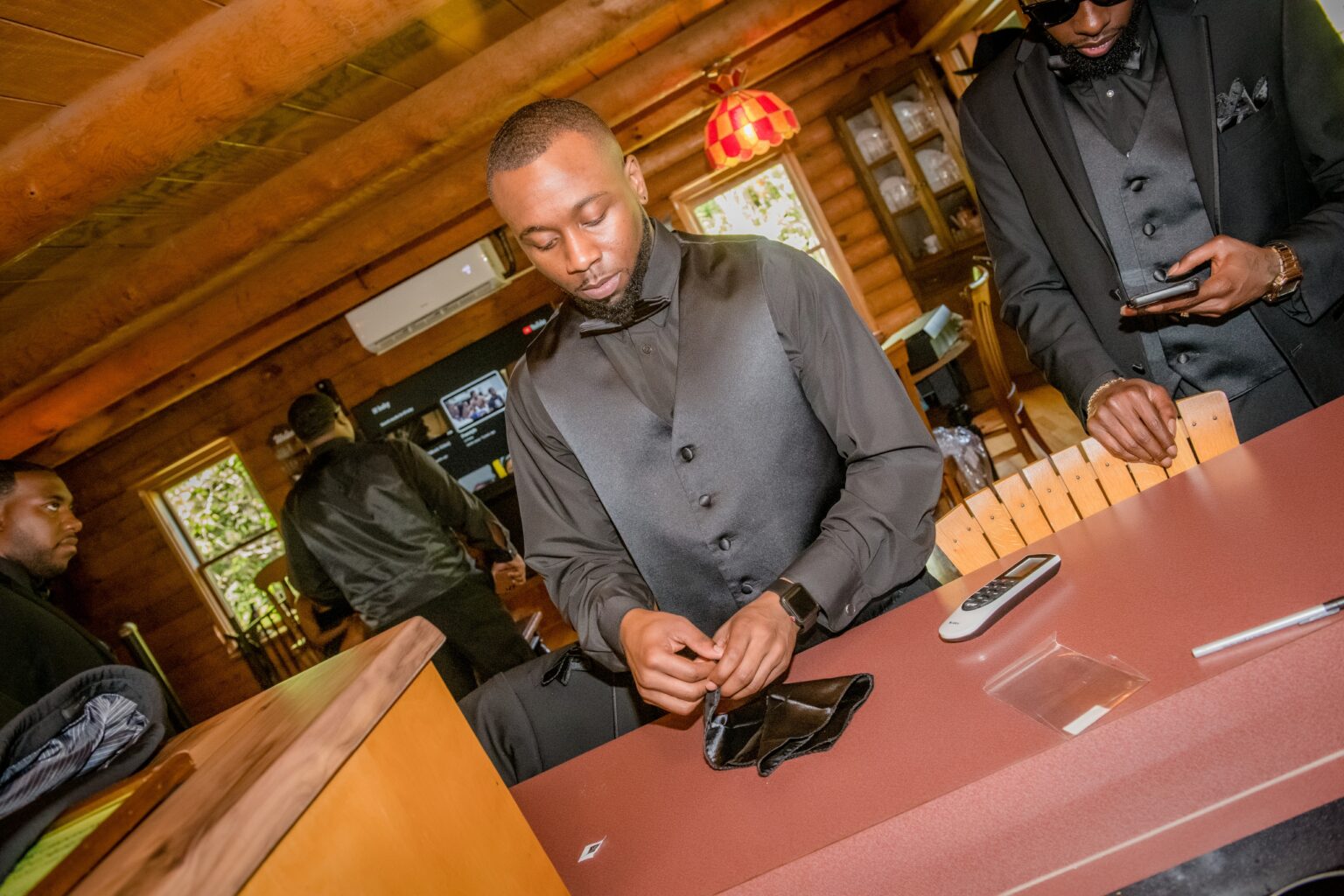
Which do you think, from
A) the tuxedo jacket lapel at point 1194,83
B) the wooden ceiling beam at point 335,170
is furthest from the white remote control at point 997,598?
the wooden ceiling beam at point 335,170

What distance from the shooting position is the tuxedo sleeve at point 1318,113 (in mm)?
1387

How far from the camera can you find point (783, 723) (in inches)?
41.7

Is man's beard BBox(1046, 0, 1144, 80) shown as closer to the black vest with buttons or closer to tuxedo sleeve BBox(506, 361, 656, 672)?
the black vest with buttons

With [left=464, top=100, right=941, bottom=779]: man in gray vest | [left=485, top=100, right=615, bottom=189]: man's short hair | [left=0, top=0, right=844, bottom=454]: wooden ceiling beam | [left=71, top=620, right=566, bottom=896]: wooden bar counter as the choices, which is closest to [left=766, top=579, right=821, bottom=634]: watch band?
[left=464, top=100, right=941, bottom=779]: man in gray vest

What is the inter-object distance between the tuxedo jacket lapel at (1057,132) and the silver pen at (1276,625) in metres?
1.05

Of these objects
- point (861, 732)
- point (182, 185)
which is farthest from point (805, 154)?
point (861, 732)

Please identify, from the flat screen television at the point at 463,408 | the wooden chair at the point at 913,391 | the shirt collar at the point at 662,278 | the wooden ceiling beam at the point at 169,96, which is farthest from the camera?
the flat screen television at the point at 463,408

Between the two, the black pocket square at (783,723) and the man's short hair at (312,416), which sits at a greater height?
the man's short hair at (312,416)

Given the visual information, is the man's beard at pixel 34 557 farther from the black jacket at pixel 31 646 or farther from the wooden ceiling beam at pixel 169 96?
the wooden ceiling beam at pixel 169 96

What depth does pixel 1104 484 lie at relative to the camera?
1.46 meters

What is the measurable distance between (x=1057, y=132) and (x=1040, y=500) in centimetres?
76

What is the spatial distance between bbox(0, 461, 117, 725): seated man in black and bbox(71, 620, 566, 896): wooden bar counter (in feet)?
7.06

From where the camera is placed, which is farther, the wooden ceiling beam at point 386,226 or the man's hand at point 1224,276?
the wooden ceiling beam at point 386,226

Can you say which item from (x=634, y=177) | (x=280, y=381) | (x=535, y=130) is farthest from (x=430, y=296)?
(x=535, y=130)
